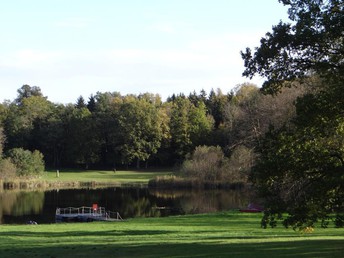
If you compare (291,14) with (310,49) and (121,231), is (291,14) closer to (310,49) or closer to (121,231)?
(310,49)

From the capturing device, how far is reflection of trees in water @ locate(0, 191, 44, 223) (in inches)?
1919

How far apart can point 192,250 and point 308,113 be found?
5.70 metres

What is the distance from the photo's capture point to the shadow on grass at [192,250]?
14594 millimetres

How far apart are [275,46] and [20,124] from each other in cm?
10234

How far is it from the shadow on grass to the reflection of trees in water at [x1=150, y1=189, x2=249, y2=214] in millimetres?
30259

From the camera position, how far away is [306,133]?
14477mm

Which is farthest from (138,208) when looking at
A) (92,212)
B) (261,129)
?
(261,129)

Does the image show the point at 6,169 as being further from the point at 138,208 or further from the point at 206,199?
the point at 206,199

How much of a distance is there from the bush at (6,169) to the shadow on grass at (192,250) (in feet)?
218

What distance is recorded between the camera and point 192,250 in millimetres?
15859

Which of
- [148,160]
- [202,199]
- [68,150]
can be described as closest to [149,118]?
[148,160]

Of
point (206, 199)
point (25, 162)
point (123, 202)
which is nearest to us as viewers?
point (206, 199)

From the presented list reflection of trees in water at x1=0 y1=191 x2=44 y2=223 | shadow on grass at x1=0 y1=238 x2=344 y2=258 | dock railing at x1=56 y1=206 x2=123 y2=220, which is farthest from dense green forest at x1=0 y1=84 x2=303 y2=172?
shadow on grass at x1=0 y1=238 x2=344 y2=258

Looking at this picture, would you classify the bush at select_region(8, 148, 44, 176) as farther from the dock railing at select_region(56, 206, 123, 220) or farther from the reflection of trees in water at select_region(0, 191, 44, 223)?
the dock railing at select_region(56, 206, 123, 220)
